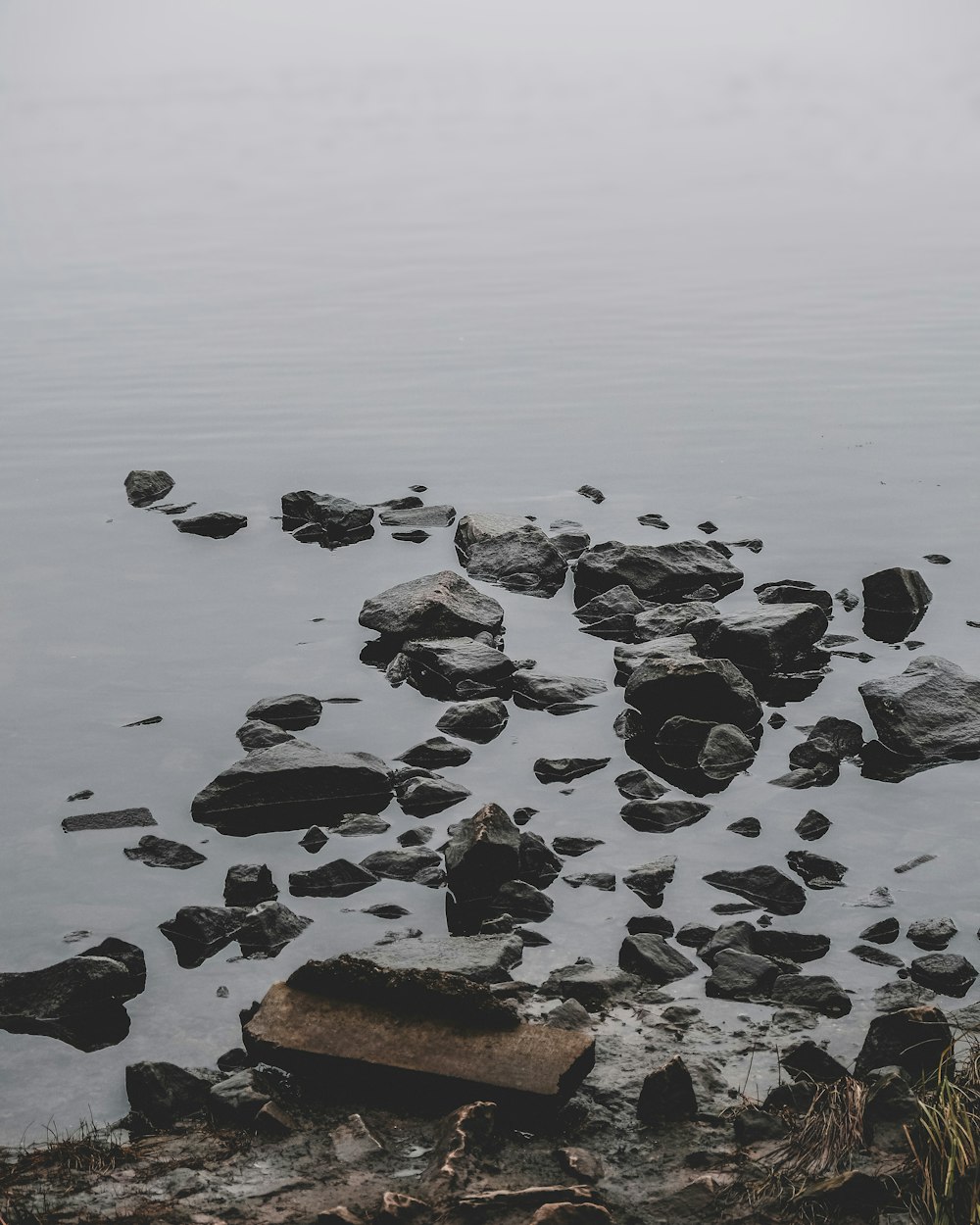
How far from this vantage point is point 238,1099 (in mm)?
5820

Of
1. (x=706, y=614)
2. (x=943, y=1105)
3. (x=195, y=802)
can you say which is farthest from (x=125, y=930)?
(x=706, y=614)

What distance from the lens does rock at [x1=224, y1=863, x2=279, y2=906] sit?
7.52 meters

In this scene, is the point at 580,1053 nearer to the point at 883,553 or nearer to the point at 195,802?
the point at 195,802

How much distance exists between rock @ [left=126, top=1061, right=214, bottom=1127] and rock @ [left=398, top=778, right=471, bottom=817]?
256 centimetres

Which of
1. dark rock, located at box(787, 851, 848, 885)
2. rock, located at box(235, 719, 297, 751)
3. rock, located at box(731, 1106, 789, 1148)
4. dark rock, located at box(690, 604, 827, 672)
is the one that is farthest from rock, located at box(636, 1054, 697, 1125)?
dark rock, located at box(690, 604, 827, 672)

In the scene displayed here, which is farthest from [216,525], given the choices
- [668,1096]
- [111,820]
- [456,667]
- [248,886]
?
[668,1096]

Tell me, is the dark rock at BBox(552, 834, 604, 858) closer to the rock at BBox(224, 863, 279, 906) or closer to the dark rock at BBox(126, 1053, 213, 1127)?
the rock at BBox(224, 863, 279, 906)

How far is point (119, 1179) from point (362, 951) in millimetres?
1654

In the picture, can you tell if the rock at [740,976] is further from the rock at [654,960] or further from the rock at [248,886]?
the rock at [248,886]

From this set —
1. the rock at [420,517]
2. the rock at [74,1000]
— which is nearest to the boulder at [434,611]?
the rock at [420,517]

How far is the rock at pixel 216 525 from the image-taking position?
1409 centimetres

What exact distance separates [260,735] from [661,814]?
2.66 m

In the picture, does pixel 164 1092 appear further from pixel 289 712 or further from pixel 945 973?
pixel 289 712

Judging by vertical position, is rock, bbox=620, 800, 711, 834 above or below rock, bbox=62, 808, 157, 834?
above
